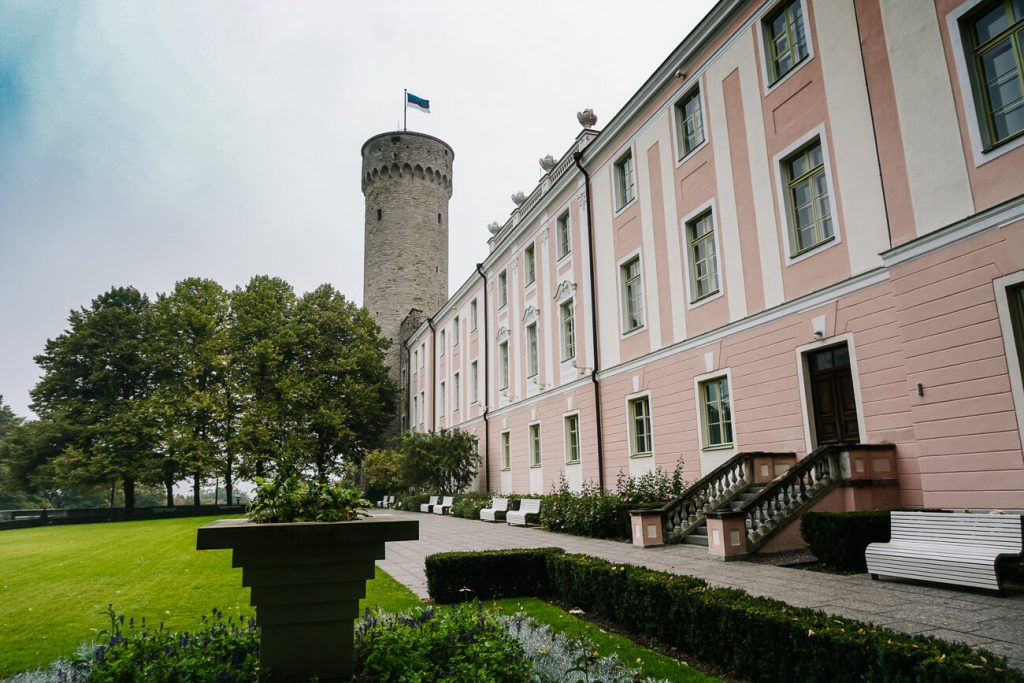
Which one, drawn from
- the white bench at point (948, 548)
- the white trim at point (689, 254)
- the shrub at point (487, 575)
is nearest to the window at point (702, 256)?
the white trim at point (689, 254)

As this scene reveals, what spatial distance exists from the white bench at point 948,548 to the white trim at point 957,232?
11.4ft

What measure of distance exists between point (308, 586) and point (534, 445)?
60.5 ft

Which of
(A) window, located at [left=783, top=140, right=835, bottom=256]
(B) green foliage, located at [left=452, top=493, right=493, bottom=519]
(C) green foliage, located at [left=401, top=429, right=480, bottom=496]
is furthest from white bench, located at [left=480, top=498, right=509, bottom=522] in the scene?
(A) window, located at [left=783, top=140, right=835, bottom=256]

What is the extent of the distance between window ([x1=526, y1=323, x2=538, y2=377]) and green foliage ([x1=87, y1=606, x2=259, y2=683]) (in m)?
18.1

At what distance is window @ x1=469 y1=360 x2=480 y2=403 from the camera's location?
28625 millimetres

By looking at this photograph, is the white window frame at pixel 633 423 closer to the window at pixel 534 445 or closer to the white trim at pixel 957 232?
the window at pixel 534 445

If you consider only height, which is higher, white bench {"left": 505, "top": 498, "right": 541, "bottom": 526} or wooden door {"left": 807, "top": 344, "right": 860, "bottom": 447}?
wooden door {"left": 807, "top": 344, "right": 860, "bottom": 447}

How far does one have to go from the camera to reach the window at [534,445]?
21781mm

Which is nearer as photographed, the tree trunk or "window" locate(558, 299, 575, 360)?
"window" locate(558, 299, 575, 360)

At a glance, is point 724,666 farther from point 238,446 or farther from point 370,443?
point 370,443

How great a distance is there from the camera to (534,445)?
22.0 m

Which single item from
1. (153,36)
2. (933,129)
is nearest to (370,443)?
(153,36)

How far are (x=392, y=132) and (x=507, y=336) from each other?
25.9 m

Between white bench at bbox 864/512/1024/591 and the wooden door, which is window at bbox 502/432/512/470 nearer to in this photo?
the wooden door
